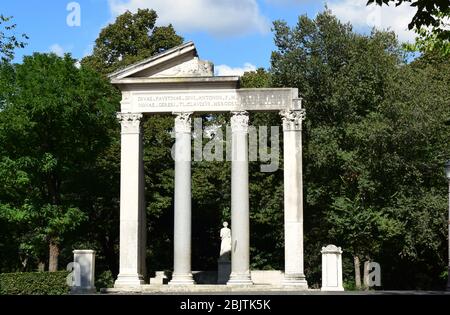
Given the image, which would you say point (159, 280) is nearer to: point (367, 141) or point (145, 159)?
point (145, 159)

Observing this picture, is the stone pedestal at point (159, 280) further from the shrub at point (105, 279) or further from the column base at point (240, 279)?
the shrub at point (105, 279)

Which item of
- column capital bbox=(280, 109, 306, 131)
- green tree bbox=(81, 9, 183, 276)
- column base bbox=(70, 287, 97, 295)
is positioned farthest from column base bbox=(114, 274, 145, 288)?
green tree bbox=(81, 9, 183, 276)

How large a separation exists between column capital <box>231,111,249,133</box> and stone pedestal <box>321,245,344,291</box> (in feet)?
24.5

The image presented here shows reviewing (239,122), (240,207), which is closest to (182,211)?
(240,207)

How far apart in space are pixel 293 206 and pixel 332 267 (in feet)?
11.8

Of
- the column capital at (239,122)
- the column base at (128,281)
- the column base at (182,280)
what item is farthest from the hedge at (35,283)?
the column capital at (239,122)

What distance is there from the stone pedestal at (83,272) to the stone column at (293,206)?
9.57 meters

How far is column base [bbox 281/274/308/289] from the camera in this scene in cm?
3872

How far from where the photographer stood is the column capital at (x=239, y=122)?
40.5 meters

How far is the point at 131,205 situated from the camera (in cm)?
4034

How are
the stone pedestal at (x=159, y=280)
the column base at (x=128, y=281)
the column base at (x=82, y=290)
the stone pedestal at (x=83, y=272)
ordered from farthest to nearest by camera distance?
1. the stone pedestal at (x=159, y=280)
2. the column base at (x=128, y=281)
3. the stone pedestal at (x=83, y=272)
4. the column base at (x=82, y=290)

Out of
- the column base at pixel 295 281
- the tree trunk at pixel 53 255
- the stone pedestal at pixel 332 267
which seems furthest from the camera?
the tree trunk at pixel 53 255

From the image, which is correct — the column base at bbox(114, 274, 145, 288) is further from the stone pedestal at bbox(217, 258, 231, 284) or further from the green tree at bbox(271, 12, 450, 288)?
the green tree at bbox(271, 12, 450, 288)
